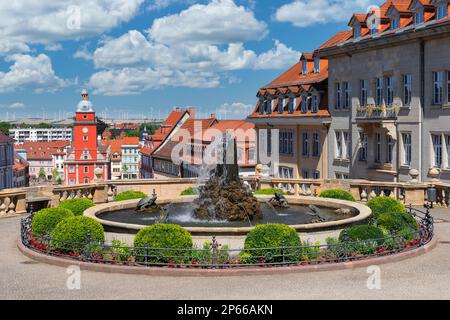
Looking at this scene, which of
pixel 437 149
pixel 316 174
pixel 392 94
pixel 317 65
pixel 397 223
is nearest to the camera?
pixel 397 223

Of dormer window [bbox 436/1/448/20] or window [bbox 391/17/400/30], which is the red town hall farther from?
dormer window [bbox 436/1/448/20]

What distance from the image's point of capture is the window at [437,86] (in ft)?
128

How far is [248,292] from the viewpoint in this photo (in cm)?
1412

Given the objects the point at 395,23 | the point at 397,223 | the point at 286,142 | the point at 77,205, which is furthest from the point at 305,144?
the point at 397,223

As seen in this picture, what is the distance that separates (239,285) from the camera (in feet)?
48.7

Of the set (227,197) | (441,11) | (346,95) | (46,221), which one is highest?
(441,11)

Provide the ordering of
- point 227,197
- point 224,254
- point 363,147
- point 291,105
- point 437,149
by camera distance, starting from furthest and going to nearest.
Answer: point 291,105 < point 363,147 < point 437,149 < point 227,197 < point 224,254

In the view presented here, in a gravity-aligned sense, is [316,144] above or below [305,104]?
below

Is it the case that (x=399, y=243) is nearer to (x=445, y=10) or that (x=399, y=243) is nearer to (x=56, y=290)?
(x=56, y=290)

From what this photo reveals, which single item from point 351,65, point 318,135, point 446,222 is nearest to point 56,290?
point 446,222

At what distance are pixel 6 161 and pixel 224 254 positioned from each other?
348 feet

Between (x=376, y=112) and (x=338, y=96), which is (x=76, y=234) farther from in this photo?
(x=338, y=96)
